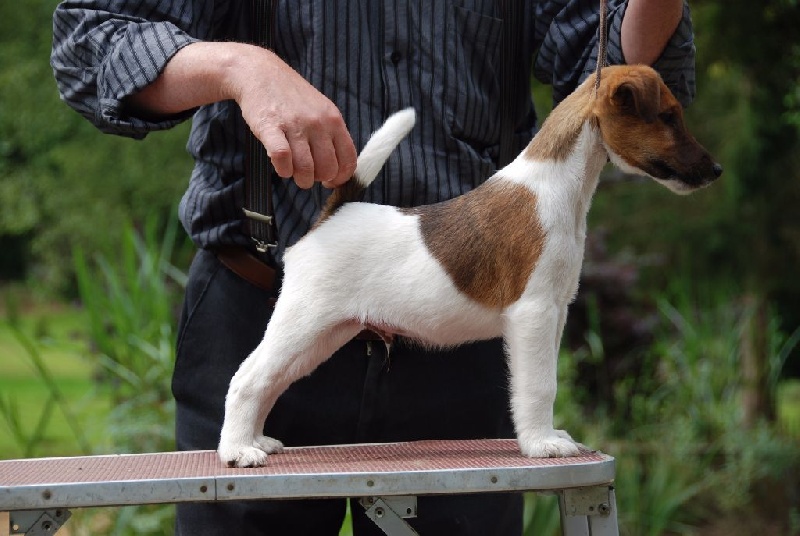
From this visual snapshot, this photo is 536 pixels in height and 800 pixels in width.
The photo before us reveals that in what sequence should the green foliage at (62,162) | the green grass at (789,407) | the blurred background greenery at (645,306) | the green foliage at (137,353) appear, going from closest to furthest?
1. the green foliage at (137,353)
2. the blurred background greenery at (645,306)
3. the green grass at (789,407)
4. the green foliage at (62,162)

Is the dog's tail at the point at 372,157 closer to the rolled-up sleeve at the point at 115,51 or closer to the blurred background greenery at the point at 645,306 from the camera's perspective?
the rolled-up sleeve at the point at 115,51

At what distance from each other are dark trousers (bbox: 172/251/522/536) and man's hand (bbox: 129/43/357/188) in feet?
1.35

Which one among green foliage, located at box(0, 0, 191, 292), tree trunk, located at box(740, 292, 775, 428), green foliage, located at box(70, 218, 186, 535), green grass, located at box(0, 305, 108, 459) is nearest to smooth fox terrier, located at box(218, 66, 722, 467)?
green foliage, located at box(70, 218, 186, 535)

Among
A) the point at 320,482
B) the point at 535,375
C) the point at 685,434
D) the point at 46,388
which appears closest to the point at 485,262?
the point at 535,375

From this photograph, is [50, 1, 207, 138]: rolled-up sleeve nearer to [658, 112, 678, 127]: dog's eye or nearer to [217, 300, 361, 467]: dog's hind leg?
[217, 300, 361, 467]: dog's hind leg

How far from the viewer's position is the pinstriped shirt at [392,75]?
5.55 feet

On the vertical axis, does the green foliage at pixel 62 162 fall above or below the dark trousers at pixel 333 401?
below

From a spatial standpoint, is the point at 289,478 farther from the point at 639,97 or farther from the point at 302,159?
the point at 639,97

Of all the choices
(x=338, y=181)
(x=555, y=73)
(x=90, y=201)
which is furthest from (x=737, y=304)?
(x=338, y=181)

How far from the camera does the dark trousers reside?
173cm

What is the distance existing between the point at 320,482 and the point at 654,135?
26.5 inches

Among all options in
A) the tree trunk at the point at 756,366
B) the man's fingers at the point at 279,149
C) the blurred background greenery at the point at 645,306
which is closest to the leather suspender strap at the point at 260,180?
the man's fingers at the point at 279,149

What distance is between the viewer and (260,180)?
5.42ft

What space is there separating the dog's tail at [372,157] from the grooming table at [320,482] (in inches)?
15.4
